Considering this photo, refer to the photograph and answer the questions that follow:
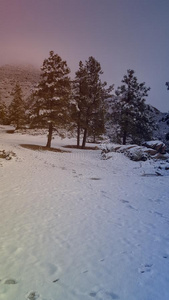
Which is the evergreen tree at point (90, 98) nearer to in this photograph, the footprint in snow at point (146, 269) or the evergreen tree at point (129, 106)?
the evergreen tree at point (129, 106)

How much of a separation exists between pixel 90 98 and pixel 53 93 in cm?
648

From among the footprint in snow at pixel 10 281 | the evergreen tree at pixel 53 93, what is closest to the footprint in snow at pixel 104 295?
the footprint in snow at pixel 10 281

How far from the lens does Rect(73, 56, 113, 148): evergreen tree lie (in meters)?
29.4

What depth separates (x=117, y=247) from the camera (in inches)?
217

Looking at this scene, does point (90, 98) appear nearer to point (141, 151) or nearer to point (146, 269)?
point (141, 151)

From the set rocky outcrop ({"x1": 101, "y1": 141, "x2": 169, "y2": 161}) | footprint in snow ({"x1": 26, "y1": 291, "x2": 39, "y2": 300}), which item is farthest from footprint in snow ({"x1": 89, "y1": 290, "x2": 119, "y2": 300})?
rocky outcrop ({"x1": 101, "y1": 141, "x2": 169, "y2": 161})

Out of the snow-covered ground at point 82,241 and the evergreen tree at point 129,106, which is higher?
the evergreen tree at point 129,106

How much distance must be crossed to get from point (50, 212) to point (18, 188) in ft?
10.9

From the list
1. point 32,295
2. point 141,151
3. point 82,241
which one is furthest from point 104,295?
point 141,151

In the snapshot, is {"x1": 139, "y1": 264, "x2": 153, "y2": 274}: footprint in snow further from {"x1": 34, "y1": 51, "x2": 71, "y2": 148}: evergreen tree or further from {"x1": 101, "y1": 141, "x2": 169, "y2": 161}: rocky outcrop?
{"x1": 34, "y1": 51, "x2": 71, "y2": 148}: evergreen tree

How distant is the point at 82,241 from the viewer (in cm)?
578

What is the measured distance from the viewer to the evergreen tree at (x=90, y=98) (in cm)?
2942

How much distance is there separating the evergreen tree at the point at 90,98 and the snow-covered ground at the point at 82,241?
62.2 feet

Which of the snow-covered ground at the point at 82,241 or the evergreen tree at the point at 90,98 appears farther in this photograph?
the evergreen tree at the point at 90,98
